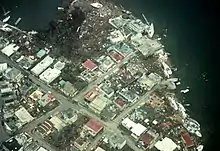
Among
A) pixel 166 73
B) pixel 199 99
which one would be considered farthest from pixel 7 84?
pixel 199 99

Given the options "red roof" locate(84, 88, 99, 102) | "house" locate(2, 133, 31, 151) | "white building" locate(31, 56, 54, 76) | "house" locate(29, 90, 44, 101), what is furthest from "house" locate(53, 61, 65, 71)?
"house" locate(2, 133, 31, 151)

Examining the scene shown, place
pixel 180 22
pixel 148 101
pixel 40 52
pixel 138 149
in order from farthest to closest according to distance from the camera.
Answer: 1. pixel 180 22
2. pixel 40 52
3. pixel 148 101
4. pixel 138 149

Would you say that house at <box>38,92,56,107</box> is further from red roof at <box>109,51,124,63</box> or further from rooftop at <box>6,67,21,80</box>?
red roof at <box>109,51,124,63</box>

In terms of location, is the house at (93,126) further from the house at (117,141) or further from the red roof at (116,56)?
the red roof at (116,56)

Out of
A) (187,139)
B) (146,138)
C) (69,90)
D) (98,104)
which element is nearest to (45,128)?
(69,90)

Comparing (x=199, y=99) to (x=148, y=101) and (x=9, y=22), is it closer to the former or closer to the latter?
(x=148, y=101)

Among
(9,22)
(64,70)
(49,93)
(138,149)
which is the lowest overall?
(138,149)
